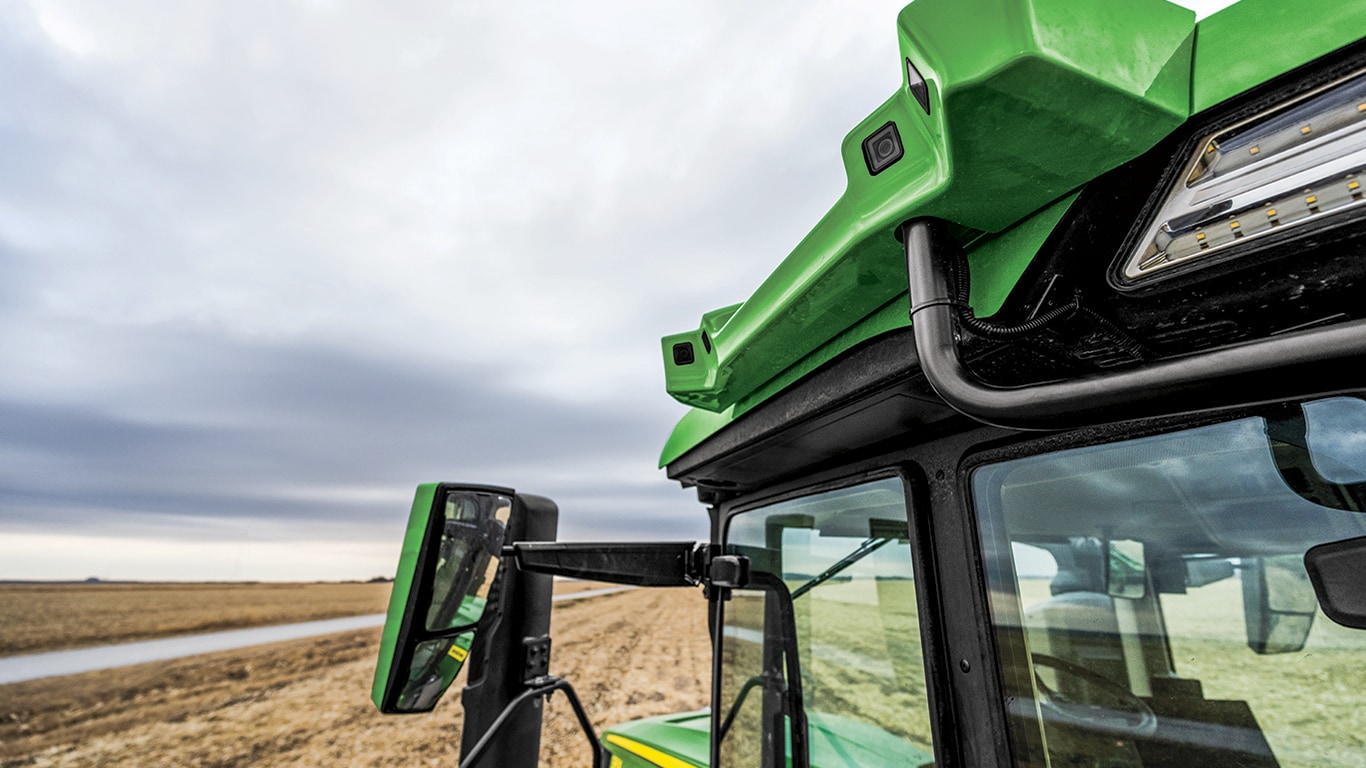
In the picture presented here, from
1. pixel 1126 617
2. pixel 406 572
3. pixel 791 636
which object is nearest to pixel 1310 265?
pixel 1126 617

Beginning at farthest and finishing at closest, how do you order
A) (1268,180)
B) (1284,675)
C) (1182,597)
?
(1182,597), (1284,675), (1268,180)

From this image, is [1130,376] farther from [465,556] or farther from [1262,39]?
[465,556]

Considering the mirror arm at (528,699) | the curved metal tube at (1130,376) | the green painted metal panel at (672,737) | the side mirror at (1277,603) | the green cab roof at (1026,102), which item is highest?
the green cab roof at (1026,102)

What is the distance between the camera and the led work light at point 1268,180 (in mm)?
545

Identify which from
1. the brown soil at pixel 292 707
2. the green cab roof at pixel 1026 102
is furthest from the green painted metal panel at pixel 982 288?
the brown soil at pixel 292 707

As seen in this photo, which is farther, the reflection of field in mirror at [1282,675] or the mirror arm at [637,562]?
the mirror arm at [637,562]

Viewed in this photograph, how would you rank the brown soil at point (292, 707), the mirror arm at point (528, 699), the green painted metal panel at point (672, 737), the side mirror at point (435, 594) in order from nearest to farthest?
the side mirror at point (435, 594) → the mirror arm at point (528, 699) → the green painted metal panel at point (672, 737) → the brown soil at point (292, 707)

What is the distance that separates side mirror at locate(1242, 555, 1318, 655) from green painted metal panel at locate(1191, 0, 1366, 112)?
0.63m

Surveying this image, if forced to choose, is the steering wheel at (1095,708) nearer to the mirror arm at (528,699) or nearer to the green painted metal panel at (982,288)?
the green painted metal panel at (982,288)

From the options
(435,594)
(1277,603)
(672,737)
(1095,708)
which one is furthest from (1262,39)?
(672,737)

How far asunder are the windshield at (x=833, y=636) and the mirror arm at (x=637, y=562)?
0.30m

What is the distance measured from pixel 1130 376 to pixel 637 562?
1.31m

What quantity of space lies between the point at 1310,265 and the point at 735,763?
1.96 metres

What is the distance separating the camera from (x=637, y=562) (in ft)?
5.49
